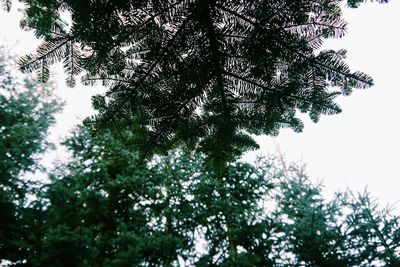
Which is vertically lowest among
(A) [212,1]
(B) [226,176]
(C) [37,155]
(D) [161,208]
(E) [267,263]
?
(A) [212,1]

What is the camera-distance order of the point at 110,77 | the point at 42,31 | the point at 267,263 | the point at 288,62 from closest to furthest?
the point at 42,31 < the point at 288,62 < the point at 110,77 < the point at 267,263

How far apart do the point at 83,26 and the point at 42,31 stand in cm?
34

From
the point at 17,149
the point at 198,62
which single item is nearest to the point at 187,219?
the point at 17,149

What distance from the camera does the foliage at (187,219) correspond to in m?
8.25

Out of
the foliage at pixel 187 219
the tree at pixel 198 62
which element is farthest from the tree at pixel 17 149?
the tree at pixel 198 62

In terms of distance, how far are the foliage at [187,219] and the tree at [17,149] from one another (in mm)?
752

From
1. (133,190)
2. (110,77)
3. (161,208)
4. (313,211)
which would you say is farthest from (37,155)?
(110,77)

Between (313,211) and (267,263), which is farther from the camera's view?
(267,263)

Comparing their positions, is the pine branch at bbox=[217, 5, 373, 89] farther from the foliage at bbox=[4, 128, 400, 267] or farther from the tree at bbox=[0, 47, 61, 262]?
the tree at bbox=[0, 47, 61, 262]

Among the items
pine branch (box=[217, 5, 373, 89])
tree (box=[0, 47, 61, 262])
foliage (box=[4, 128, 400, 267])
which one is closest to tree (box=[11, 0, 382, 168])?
pine branch (box=[217, 5, 373, 89])

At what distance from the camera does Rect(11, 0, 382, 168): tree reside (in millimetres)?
1649

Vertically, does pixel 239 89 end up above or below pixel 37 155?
below

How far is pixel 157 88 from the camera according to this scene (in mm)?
1997

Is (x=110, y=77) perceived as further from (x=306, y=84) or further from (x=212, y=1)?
(x=306, y=84)
